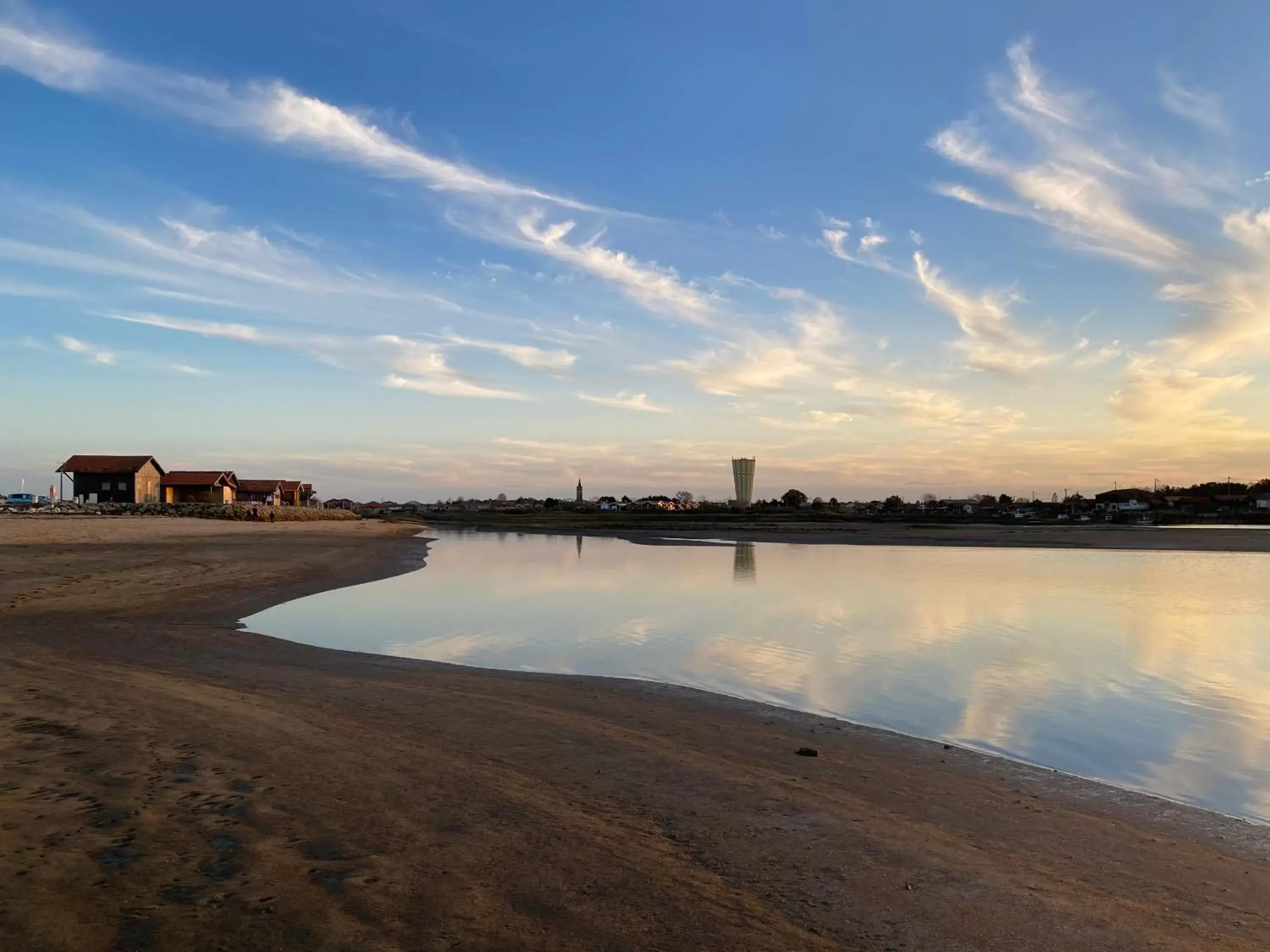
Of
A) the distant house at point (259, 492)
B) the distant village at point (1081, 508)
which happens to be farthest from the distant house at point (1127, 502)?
the distant house at point (259, 492)

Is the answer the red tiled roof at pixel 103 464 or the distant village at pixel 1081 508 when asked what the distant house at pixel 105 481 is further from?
the distant village at pixel 1081 508

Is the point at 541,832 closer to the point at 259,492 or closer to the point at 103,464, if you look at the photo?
the point at 103,464

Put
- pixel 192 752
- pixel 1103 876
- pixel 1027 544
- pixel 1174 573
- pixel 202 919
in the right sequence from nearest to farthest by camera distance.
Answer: pixel 202 919
pixel 1103 876
pixel 192 752
pixel 1174 573
pixel 1027 544

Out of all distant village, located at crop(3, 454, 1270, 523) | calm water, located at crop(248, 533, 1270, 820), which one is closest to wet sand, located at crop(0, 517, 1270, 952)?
calm water, located at crop(248, 533, 1270, 820)

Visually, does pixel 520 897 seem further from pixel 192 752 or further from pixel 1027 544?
pixel 1027 544

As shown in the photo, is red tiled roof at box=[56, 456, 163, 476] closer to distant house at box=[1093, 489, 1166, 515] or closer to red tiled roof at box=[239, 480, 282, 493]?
red tiled roof at box=[239, 480, 282, 493]

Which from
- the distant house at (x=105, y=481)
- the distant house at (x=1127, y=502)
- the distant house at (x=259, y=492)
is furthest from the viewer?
the distant house at (x=1127, y=502)

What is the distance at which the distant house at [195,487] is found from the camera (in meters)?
86.2

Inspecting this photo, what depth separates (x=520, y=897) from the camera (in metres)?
4.75

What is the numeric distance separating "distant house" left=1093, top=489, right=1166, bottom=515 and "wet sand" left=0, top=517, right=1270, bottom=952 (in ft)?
496

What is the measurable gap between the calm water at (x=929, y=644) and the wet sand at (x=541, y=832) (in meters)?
1.69

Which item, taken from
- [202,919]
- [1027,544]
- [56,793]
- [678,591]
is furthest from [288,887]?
[1027,544]

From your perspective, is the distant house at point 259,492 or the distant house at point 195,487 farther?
the distant house at point 259,492

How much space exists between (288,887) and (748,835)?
3.21 m
